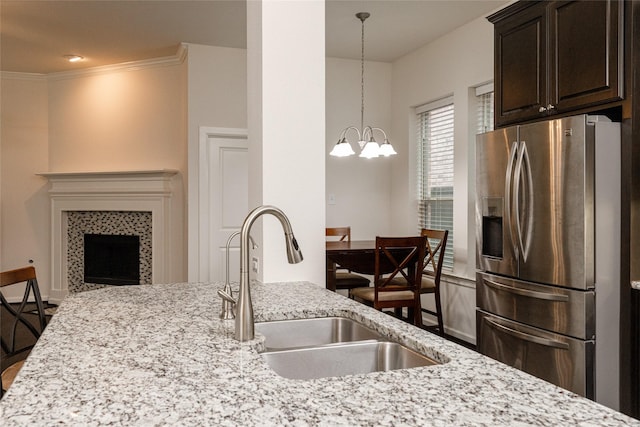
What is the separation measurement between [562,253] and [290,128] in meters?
1.48

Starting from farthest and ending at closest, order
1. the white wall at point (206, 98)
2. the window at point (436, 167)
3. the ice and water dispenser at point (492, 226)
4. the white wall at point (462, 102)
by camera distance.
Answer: the white wall at point (206, 98) < the window at point (436, 167) < the white wall at point (462, 102) < the ice and water dispenser at point (492, 226)

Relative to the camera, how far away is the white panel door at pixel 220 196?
4.81 m

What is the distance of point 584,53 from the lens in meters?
2.49

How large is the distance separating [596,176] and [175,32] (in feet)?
12.1

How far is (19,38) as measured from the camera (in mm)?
4504

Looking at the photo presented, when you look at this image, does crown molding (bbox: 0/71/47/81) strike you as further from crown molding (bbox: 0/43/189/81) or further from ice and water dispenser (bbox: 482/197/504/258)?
ice and water dispenser (bbox: 482/197/504/258)

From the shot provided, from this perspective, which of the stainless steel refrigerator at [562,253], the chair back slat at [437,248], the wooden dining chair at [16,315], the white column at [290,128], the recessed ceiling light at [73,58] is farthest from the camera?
the recessed ceiling light at [73,58]

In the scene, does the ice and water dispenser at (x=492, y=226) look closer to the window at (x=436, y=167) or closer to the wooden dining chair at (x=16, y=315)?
the window at (x=436, y=167)

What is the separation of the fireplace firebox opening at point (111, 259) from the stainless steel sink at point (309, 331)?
4.49 m

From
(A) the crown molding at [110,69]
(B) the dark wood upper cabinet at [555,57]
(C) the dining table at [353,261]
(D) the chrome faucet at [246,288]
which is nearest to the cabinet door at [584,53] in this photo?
(B) the dark wood upper cabinet at [555,57]

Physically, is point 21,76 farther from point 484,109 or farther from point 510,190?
point 510,190

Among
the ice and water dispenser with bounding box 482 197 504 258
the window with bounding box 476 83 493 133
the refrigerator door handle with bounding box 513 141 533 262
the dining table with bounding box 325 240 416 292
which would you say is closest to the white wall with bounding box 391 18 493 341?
the window with bounding box 476 83 493 133

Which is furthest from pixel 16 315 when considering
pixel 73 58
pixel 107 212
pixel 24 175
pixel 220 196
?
pixel 24 175

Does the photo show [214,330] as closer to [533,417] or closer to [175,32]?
[533,417]
